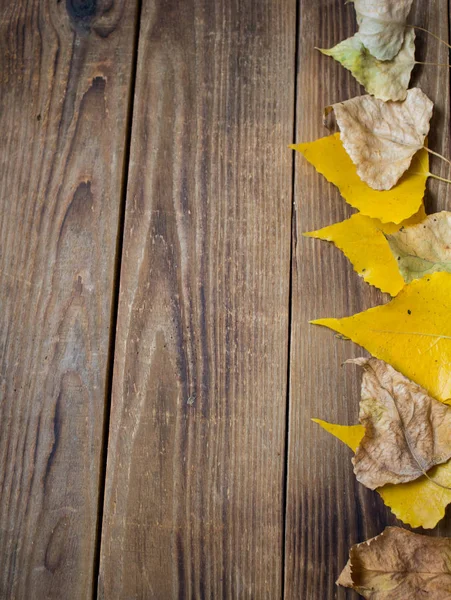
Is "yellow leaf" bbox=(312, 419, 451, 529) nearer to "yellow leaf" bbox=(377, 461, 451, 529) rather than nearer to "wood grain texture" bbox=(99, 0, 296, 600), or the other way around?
"yellow leaf" bbox=(377, 461, 451, 529)

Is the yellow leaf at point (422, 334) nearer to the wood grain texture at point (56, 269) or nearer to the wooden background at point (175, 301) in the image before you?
the wooden background at point (175, 301)

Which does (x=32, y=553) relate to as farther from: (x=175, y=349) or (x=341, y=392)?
(x=341, y=392)

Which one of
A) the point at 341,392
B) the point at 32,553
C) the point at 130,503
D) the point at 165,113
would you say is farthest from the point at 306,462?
the point at 165,113

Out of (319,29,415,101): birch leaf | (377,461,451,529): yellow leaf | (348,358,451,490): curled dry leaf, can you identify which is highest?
(319,29,415,101): birch leaf

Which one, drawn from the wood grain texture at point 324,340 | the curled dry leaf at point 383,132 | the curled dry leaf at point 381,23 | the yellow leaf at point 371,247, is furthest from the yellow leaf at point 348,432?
the curled dry leaf at point 381,23

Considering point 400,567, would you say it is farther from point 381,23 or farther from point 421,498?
point 381,23

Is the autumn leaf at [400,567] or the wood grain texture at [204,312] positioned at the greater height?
the wood grain texture at [204,312]

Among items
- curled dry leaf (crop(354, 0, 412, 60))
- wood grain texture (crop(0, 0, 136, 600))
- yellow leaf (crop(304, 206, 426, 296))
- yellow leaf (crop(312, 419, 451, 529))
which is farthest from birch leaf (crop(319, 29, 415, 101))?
yellow leaf (crop(312, 419, 451, 529))
